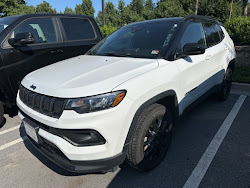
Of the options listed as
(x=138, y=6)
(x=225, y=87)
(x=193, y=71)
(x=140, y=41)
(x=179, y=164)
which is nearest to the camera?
(x=179, y=164)

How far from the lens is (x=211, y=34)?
12.0 ft

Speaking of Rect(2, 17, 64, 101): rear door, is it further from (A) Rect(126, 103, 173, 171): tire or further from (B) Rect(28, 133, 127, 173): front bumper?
(A) Rect(126, 103, 173, 171): tire

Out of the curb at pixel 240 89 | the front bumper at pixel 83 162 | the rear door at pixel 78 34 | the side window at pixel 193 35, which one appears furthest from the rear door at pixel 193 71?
the rear door at pixel 78 34

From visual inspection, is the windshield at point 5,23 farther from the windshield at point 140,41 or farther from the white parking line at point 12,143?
the white parking line at point 12,143

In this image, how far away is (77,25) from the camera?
4609 millimetres

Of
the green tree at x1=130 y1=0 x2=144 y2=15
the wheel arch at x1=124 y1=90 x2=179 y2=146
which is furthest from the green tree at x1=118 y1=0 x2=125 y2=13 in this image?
the wheel arch at x1=124 y1=90 x2=179 y2=146

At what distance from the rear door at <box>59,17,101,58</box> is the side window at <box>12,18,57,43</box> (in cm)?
24

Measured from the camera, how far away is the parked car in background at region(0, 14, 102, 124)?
3455 mm

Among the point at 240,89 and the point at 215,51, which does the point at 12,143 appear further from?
the point at 240,89

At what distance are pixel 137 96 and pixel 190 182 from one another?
112 cm

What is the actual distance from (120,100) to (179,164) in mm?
1265

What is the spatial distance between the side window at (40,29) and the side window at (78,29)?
306 millimetres

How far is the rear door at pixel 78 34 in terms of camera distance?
431cm

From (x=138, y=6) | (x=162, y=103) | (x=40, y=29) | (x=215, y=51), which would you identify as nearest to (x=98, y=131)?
(x=162, y=103)
